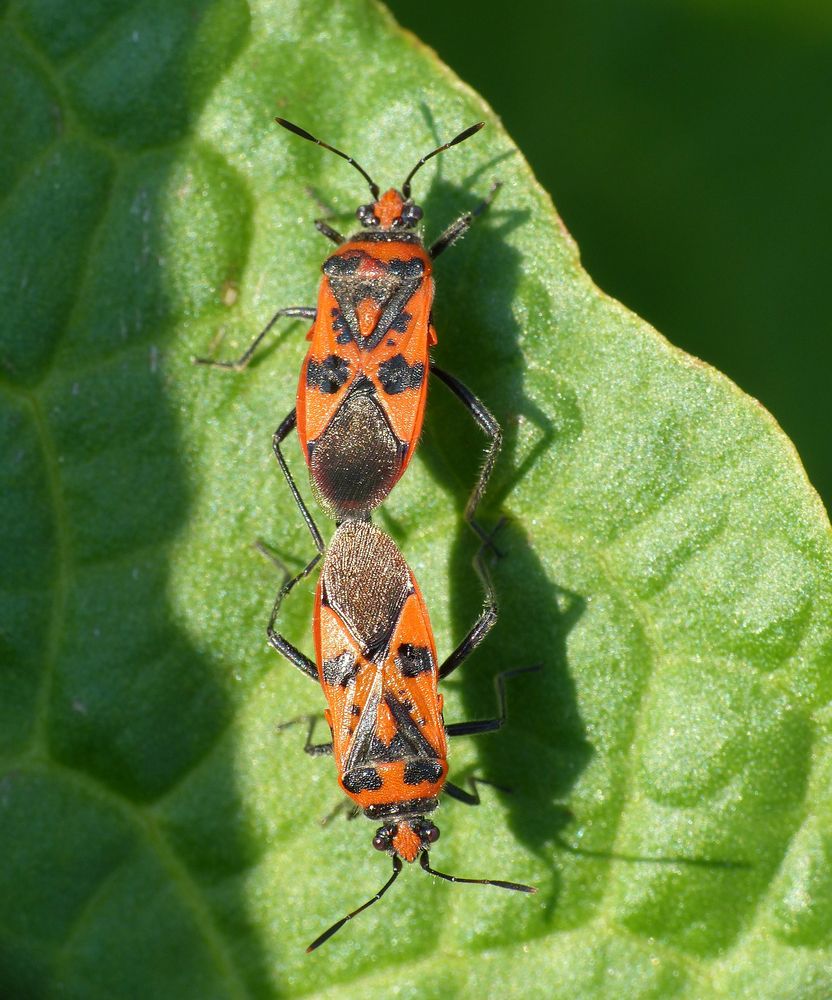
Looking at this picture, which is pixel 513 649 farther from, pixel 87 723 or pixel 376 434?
pixel 87 723

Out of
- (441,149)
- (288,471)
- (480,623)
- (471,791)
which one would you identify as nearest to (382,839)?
(471,791)

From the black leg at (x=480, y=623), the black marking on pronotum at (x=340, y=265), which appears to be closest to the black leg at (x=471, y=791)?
the black leg at (x=480, y=623)

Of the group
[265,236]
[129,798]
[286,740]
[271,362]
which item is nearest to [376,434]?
[271,362]

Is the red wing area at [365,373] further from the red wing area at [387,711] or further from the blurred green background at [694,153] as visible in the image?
the blurred green background at [694,153]

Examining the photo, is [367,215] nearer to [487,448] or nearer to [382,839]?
[487,448]

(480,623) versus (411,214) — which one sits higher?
(411,214)

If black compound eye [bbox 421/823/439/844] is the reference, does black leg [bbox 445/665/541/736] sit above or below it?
above

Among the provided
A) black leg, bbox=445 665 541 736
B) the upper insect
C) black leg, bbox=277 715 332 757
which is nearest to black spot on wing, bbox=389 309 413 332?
the upper insect

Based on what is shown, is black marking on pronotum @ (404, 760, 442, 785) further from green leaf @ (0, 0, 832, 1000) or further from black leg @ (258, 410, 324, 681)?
black leg @ (258, 410, 324, 681)
